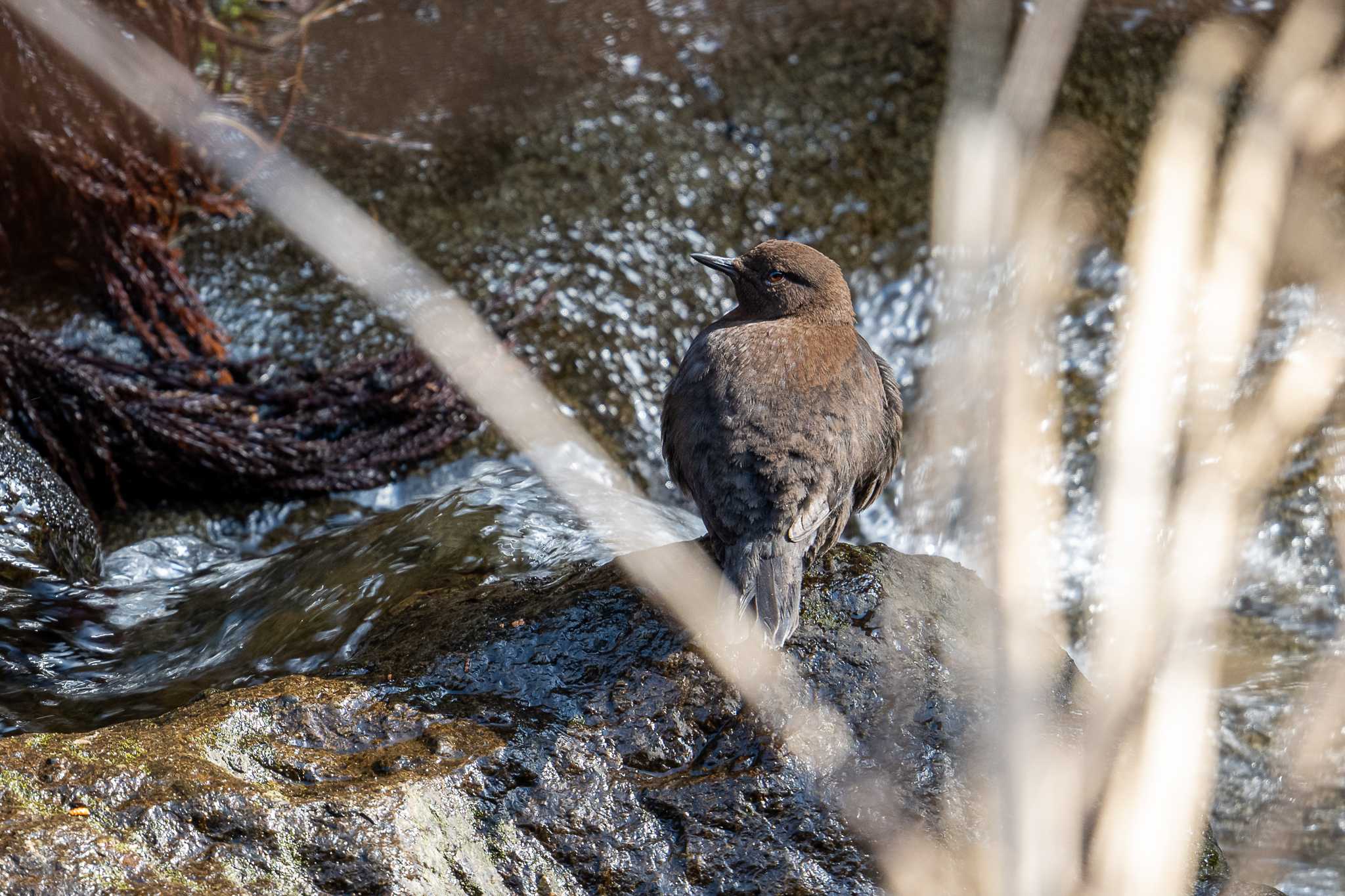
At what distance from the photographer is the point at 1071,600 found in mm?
4629

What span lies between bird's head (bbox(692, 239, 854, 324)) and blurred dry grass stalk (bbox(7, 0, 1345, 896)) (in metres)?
0.81

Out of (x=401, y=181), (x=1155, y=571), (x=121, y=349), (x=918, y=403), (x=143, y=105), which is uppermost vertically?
(x=143, y=105)

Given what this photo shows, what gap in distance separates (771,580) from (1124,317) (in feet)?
11.3

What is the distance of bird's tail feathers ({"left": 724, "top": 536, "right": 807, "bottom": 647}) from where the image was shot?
2488 millimetres

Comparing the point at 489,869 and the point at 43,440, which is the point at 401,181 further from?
the point at 489,869

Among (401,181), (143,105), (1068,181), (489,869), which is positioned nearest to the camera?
(489,869)

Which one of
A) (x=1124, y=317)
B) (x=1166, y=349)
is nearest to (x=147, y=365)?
(x=1124, y=317)

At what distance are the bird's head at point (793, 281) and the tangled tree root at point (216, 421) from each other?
1.56 m

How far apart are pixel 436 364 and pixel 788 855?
2.90m

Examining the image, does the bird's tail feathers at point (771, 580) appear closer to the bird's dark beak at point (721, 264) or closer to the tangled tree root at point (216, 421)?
the bird's dark beak at point (721, 264)

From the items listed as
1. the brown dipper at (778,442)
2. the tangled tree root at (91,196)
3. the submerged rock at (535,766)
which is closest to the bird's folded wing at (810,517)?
the brown dipper at (778,442)

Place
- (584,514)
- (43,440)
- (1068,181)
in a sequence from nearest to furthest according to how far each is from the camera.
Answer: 1. (584,514)
2. (43,440)
3. (1068,181)

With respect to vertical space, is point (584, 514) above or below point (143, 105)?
below

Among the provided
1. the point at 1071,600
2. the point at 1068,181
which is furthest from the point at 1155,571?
the point at 1068,181
